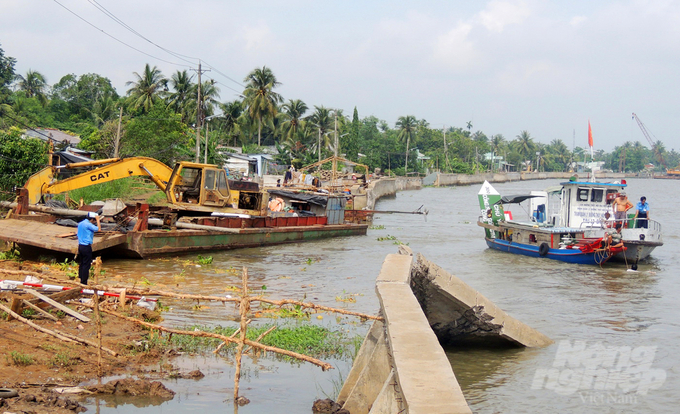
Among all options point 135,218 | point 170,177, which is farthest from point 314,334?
point 170,177

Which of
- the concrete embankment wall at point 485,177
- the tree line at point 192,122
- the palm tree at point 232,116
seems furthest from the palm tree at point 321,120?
the concrete embankment wall at point 485,177

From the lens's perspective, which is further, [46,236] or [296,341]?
[46,236]

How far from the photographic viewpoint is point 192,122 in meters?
63.4

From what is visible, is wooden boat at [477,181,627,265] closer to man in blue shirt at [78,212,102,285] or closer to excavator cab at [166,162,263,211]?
excavator cab at [166,162,263,211]

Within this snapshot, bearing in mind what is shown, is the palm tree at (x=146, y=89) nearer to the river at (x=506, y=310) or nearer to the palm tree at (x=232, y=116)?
the palm tree at (x=232, y=116)

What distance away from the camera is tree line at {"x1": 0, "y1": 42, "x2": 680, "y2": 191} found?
3950 centimetres

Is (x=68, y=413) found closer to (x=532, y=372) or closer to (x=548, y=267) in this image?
(x=532, y=372)

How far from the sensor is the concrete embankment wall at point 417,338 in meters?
4.44

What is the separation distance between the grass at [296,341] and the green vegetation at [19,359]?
2.01 meters

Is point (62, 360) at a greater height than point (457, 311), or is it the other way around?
point (457, 311)

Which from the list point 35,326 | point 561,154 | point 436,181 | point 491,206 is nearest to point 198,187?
point 491,206

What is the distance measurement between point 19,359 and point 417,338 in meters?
4.33

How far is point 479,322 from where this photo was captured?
8977 mm

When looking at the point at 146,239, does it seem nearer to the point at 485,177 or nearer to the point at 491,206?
the point at 491,206
